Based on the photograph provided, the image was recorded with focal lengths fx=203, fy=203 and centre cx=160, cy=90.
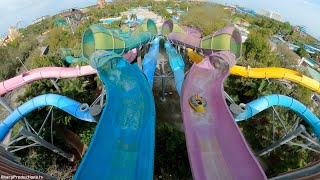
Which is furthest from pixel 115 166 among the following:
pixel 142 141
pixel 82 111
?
pixel 82 111

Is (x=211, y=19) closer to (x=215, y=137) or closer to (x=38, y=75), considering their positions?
(x=38, y=75)

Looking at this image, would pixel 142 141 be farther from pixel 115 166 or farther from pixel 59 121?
pixel 59 121

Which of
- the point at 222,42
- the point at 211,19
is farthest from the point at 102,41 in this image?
the point at 211,19

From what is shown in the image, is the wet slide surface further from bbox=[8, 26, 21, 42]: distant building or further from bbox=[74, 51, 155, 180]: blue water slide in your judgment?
bbox=[8, 26, 21, 42]: distant building

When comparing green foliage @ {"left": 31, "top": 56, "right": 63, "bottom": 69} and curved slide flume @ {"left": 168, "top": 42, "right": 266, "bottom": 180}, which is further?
green foliage @ {"left": 31, "top": 56, "right": 63, "bottom": 69}

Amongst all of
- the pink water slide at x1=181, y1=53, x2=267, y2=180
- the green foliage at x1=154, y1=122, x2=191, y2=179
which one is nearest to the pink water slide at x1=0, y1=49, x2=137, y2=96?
the green foliage at x1=154, y1=122, x2=191, y2=179

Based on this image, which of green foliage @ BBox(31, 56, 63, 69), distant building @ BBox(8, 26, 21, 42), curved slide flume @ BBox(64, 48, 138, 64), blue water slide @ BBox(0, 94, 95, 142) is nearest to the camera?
blue water slide @ BBox(0, 94, 95, 142)
